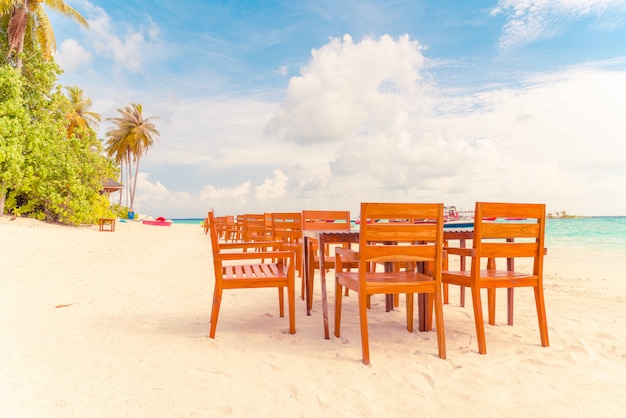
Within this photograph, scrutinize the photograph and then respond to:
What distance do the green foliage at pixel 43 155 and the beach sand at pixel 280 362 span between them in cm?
1128

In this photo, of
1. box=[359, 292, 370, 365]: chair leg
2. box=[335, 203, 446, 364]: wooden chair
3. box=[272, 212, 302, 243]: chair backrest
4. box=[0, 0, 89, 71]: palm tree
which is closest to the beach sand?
box=[359, 292, 370, 365]: chair leg

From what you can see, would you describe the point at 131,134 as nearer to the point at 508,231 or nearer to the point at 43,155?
the point at 43,155

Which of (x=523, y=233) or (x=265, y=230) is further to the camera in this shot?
(x=265, y=230)

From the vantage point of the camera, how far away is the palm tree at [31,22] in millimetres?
15664

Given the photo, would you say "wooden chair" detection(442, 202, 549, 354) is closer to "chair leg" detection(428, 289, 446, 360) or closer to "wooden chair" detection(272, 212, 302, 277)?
"chair leg" detection(428, 289, 446, 360)

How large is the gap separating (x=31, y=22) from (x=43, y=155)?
646 cm

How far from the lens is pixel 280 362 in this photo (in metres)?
2.78

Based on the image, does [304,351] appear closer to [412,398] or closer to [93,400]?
[412,398]

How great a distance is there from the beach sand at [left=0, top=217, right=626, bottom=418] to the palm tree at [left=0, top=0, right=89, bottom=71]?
1536 cm

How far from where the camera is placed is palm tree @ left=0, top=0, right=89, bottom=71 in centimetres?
1566

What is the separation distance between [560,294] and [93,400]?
17.9ft

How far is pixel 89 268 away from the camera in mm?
7184

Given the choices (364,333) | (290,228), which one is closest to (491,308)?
(364,333)

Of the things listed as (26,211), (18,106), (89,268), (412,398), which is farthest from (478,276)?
(26,211)
